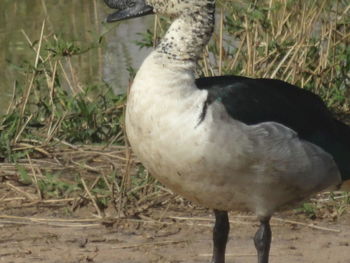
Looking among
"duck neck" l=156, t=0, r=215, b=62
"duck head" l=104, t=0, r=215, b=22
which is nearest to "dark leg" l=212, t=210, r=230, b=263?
"duck neck" l=156, t=0, r=215, b=62

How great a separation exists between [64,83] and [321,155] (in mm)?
4468

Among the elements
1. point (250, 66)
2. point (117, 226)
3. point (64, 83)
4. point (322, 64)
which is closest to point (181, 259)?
point (117, 226)

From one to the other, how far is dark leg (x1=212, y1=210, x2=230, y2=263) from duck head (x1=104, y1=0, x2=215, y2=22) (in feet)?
3.64

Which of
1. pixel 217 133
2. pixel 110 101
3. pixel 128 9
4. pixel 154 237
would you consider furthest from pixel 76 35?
pixel 217 133

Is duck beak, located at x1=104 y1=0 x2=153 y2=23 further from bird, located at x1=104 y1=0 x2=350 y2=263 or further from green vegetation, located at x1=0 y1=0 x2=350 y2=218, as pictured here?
green vegetation, located at x1=0 y1=0 x2=350 y2=218

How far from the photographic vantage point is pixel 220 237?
6.43m

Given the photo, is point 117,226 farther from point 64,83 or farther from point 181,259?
point 64,83

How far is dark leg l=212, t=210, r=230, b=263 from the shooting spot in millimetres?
6430

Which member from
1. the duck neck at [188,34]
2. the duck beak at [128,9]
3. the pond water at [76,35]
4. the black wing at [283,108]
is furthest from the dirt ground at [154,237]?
the pond water at [76,35]

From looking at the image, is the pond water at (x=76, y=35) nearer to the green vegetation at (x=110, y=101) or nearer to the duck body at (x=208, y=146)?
the green vegetation at (x=110, y=101)

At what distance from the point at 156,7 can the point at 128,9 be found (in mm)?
165

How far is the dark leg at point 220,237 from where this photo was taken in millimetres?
6430

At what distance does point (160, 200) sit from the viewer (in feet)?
24.5

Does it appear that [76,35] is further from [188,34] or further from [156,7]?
[188,34]
